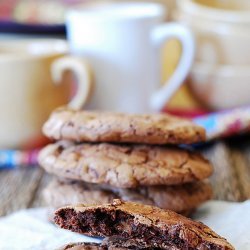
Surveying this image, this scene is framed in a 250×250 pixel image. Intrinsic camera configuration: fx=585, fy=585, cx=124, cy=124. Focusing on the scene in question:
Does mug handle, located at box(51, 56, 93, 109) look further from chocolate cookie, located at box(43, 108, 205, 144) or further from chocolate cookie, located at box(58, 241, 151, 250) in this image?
chocolate cookie, located at box(58, 241, 151, 250)

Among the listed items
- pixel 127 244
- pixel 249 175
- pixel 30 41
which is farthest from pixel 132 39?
pixel 127 244

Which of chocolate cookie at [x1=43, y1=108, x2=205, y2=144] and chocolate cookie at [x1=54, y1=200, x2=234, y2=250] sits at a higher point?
chocolate cookie at [x1=43, y1=108, x2=205, y2=144]

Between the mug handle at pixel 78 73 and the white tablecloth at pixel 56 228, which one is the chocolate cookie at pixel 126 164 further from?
the mug handle at pixel 78 73

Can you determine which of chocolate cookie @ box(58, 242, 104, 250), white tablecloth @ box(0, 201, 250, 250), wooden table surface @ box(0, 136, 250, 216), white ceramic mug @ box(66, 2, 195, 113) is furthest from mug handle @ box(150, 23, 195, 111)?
chocolate cookie @ box(58, 242, 104, 250)

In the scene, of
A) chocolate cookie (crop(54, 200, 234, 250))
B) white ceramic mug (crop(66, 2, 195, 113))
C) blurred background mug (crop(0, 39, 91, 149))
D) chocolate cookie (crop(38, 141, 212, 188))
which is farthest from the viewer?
white ceramic mug (crop(66, 2, 195, 113))

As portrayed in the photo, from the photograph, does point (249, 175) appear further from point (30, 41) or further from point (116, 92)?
point (30, 41)

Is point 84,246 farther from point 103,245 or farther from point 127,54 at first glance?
point 127,54
